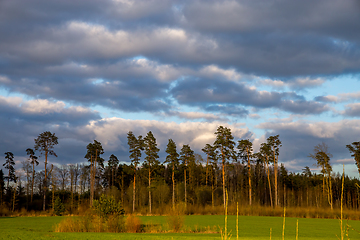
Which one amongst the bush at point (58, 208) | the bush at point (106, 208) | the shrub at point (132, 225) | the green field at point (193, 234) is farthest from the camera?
the bush at point (58, 208)

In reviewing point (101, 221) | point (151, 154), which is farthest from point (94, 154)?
point (101, 221)

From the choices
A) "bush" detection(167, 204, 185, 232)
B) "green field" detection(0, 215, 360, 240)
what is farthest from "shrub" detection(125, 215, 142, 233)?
"green field" detection(0, 215, 360, 240)

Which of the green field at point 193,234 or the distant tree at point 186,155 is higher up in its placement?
the distant tree at point 186,155

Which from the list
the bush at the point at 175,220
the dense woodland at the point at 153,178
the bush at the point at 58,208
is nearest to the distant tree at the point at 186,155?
the dense woodland at the point at 153,178

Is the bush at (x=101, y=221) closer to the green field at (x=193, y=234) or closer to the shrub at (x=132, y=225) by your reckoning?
the shrub at (x=132, y=225)

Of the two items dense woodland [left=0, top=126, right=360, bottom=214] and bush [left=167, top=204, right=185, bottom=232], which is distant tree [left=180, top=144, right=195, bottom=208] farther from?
bush [left=167, top=204, right=185, bottom=232]

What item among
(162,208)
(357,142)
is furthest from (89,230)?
(357,142)

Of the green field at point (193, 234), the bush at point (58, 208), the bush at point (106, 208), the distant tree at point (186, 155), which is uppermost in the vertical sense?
the distant tree at point (186, 155)

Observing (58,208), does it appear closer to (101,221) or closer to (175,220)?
(101,221)

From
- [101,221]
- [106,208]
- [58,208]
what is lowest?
[58,208]

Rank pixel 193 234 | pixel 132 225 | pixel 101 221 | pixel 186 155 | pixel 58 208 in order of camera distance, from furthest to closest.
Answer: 1. pixel 186 155
2. pixel 58 208
3. pixel 101 221
4. pixel 132 225
5. pixel 193 234

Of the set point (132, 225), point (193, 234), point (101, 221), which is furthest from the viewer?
point (101, 221)

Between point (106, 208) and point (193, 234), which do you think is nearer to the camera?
point (193, 234)

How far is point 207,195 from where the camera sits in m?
69.4
